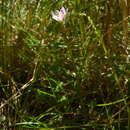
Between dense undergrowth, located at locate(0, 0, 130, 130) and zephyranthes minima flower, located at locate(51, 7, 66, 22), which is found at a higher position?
zephyranthes minima flower, located at locate(51, 7, 66, 22)

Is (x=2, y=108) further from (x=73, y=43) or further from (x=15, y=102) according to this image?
(x=73, y=43)

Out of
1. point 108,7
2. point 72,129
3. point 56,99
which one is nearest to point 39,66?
point 56,99

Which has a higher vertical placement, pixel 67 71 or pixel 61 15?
pixel 61 15

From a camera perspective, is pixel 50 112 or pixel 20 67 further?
pixel 20 67

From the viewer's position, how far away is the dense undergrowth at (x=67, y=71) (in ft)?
2.56

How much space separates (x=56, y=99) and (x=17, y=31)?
373 millimetres

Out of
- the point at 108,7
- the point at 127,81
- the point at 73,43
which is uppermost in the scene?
the point at 108,7

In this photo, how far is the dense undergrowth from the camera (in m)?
0.78

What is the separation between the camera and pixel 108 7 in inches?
36.5

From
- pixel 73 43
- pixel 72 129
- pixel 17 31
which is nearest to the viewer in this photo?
pixel 72 129

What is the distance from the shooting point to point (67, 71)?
902mm

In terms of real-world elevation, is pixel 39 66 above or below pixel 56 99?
above

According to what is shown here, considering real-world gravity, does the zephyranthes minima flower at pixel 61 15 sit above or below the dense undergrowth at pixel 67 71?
above

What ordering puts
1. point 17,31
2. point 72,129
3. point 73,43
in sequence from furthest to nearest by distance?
point 17,31
point 73,43
point 72,129
